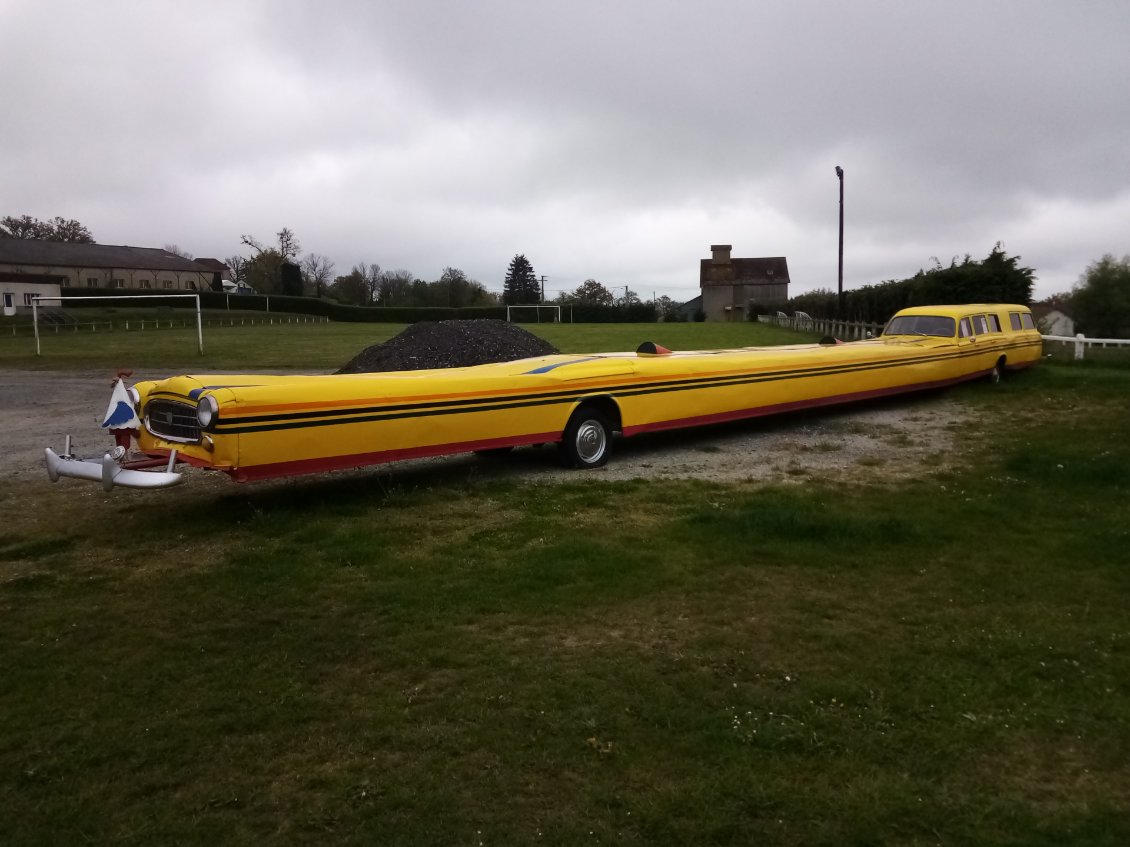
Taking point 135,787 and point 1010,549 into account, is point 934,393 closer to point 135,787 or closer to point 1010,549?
point 1010,549

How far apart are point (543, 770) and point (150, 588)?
3451 mm

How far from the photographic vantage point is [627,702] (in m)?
3.92

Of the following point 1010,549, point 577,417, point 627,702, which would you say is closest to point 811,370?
point 577,417

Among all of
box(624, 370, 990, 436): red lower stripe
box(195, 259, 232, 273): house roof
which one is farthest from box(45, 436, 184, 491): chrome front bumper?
box(195, 259, 232, 273): house roof

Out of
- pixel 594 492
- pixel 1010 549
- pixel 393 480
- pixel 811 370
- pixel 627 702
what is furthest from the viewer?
pixel 811 370

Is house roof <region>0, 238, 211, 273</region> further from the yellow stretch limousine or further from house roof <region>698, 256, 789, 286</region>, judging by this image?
the yellow stretch limousine

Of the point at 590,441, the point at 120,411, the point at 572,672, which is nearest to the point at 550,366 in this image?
the point at 590,441

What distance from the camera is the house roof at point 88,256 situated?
3157 inches

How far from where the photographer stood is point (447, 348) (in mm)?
18406

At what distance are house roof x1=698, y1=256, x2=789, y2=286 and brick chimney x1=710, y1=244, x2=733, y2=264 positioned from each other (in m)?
0.35

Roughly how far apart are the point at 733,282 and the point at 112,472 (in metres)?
93.1

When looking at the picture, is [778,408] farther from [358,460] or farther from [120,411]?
[120,411]

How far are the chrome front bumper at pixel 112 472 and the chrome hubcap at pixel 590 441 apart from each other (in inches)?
165

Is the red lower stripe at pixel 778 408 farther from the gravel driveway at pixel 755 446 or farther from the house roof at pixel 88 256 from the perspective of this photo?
the house roof at pixel 88 256
